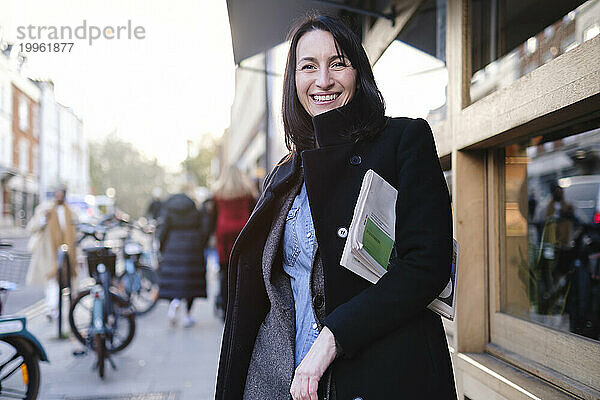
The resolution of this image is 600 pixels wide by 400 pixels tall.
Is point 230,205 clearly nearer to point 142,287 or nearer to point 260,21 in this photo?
point 142,287

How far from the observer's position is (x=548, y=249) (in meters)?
3.43

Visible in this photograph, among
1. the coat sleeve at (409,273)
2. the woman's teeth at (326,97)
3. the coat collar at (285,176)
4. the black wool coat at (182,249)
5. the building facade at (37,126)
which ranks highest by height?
the building facade at (37,126)

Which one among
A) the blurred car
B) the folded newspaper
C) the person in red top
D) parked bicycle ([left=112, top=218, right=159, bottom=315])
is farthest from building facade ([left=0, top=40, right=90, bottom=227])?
the blurred car

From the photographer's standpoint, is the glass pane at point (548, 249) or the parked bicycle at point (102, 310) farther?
the parked bicycle at point (102, 310)

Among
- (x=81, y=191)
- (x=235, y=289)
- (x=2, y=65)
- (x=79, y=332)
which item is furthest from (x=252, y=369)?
(x=81, y=191)

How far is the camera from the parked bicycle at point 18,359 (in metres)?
4.02

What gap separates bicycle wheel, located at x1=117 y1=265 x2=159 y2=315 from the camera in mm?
8492

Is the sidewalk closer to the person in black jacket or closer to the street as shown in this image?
the street

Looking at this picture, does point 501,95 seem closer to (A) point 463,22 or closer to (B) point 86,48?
(A) point 463,22

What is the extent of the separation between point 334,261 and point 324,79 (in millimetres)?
535

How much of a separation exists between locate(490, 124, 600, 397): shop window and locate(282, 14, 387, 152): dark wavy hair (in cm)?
100

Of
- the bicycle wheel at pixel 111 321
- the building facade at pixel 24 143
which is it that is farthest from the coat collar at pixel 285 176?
the bicycle wheel at pixel 111 321

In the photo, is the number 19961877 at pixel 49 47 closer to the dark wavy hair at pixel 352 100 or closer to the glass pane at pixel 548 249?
the dark wavy hair at pixel 352 100

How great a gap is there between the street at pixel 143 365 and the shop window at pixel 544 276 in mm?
2688
